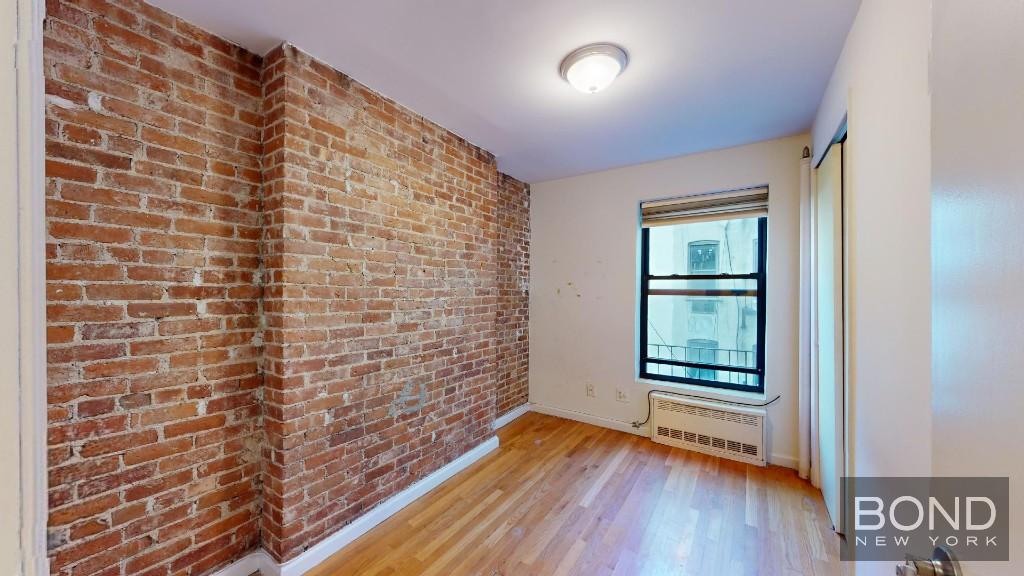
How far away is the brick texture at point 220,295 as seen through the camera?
Answer: 50.8 inches

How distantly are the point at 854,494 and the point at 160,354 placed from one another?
118 inches

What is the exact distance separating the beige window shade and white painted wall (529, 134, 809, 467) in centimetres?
7

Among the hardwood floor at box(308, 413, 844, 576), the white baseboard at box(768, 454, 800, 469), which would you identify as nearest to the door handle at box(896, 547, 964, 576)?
the hardwood floor at box(308, 413, 844, 576)

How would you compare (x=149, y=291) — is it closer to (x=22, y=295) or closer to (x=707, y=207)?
(x=22, y=295)

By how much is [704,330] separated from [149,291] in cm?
365

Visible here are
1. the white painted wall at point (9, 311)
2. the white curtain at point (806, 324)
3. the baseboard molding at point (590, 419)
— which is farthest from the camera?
the baseboard molding at point (590, 419)

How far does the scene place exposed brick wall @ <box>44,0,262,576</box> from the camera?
1.26 metres

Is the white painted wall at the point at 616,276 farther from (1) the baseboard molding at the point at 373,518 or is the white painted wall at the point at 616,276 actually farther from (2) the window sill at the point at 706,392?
(1) the baseboard molding at the point at 373,518

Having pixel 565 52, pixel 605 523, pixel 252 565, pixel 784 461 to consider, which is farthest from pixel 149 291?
pixel 784 461

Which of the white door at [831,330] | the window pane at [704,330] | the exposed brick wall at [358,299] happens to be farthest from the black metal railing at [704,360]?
the exposed brick wall at [358,299]

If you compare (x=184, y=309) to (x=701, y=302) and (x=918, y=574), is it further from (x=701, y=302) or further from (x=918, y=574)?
(x=701, y=302)

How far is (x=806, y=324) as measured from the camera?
8.22 ft

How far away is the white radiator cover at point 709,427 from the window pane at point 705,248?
1.13 meters

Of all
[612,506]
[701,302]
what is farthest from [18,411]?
[701,302]
